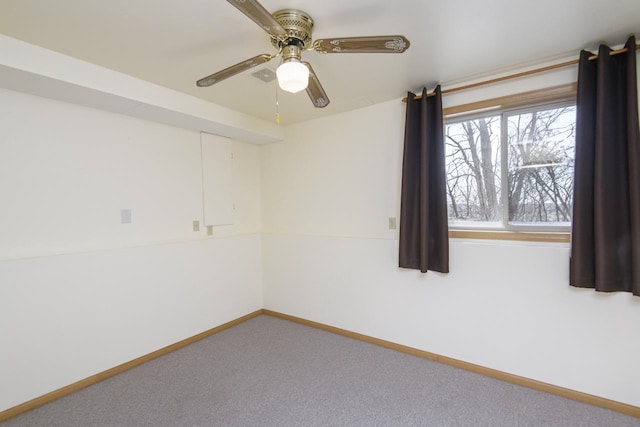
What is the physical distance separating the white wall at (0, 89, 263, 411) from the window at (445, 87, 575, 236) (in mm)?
2630

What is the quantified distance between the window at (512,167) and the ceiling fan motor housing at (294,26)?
5.40ft

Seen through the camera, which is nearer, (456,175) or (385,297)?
(456,175)

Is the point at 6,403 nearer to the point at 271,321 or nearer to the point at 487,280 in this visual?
the point at 271,321

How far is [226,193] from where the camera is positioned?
3.61m

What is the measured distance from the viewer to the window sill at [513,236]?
2232 millimetres

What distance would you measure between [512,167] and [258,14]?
227 centimetres

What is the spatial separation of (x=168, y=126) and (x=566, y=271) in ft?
12.0

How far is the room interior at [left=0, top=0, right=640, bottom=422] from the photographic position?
1831 mm

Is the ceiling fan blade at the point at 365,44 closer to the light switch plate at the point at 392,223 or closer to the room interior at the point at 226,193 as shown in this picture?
the room interior at the point at 226,193

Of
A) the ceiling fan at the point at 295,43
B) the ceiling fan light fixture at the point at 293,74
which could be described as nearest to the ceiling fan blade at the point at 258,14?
the ceiling fan at the point at 295,43

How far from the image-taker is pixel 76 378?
2.40m

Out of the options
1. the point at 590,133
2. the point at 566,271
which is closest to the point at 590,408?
the point at 566,271

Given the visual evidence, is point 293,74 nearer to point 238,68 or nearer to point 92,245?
point 238,68

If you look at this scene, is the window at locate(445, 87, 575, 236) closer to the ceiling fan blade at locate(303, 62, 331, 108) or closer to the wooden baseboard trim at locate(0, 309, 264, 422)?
the ceiling fan blade at locate(303, 62, 331, 108)
